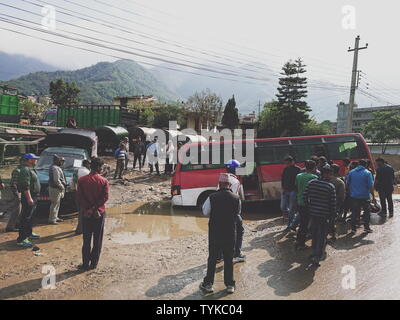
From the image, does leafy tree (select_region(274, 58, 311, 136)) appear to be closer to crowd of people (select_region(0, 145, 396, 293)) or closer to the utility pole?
the utility pole

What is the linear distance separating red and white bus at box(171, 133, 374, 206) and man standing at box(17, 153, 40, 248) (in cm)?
469

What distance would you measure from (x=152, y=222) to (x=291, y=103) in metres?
48.6

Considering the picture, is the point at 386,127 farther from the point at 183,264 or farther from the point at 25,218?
the point at 25,218

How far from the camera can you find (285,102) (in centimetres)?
5397

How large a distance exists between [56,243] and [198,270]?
11.5ft

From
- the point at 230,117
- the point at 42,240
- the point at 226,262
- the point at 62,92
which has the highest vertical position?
the point at 62,92

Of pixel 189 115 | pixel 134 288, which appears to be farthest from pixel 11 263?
pixel 189 115

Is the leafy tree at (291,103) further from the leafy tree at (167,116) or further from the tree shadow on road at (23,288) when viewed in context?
the tree shadow on road at (23,288)

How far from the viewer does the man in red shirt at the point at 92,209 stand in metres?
5.66

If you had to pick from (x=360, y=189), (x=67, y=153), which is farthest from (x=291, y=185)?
(x=67, y=153)

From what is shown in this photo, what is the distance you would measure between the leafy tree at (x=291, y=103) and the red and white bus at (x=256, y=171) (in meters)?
40.9

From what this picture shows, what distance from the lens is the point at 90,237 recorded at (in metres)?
5.73

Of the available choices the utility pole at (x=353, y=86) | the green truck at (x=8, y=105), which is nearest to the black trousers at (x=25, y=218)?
the green truck at (x=8, y=105)

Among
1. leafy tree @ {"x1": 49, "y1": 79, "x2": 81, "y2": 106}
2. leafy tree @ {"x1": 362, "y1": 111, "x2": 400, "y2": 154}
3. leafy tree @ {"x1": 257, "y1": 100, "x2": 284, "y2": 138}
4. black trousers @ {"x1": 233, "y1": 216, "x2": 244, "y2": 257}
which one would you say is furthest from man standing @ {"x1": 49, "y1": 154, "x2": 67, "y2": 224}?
leafy tree @ {"x1": 49, "y1": 79, "x2": 81, "y2": 106}
